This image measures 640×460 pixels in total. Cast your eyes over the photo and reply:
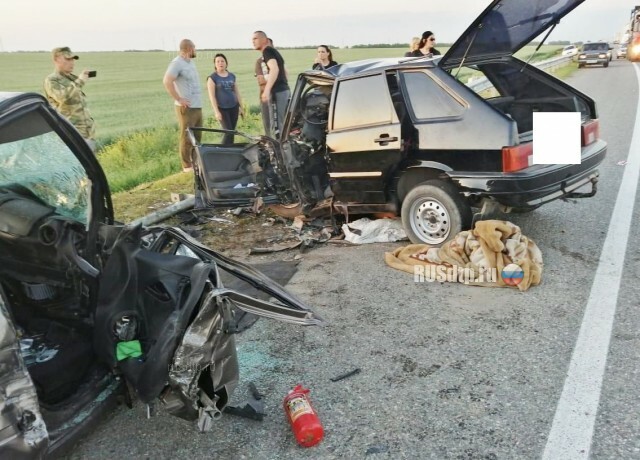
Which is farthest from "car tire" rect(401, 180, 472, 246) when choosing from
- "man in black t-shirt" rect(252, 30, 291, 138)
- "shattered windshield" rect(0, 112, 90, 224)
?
"man in black t-shirt" rect(252, 30, 291, 138)

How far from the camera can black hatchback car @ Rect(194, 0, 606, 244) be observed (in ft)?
13.7

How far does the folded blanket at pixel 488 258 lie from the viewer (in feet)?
12.8

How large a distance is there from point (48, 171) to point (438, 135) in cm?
292

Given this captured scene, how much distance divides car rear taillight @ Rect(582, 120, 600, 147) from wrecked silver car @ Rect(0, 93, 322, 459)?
3.32 metres

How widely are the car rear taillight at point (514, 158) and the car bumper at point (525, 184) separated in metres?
0.05

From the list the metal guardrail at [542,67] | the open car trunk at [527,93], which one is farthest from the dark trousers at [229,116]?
the metal guardrail at [542,67]

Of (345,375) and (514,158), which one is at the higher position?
(514,158)

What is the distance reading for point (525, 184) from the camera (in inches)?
161

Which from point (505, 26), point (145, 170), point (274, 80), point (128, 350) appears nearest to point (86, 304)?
point (128, 350)

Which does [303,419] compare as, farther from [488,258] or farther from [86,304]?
[488,258]

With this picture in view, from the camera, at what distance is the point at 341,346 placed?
10.8 ft

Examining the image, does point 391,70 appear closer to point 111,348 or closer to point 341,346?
point 341,346

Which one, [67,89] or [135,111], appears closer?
[67,89]
